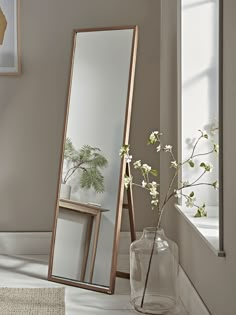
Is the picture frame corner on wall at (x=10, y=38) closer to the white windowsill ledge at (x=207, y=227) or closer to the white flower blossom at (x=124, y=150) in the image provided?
the white flower blossom at (x=124, y=150)

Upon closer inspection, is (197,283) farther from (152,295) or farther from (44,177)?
(44,177)

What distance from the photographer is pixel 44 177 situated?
12.7ft

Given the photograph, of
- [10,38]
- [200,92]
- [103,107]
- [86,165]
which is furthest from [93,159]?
[10,38]

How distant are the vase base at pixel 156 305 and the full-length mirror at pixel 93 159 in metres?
0.31

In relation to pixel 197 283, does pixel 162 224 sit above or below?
above

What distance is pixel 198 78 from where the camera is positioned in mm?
2979

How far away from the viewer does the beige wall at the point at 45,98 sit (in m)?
3.82

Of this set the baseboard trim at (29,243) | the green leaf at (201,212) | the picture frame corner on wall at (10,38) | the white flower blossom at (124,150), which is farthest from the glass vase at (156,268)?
the picture frame corner on wall at (10,38)

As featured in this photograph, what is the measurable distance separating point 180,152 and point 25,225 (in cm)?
140

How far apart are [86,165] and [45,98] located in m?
0.78

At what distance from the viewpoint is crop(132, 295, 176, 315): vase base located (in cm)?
272

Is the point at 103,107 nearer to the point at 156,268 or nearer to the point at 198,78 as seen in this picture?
the point at 198,78

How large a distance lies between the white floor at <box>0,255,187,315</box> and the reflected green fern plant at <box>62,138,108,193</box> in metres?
0.60

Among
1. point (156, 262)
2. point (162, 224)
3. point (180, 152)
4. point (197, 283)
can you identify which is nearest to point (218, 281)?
point (197, 283)
